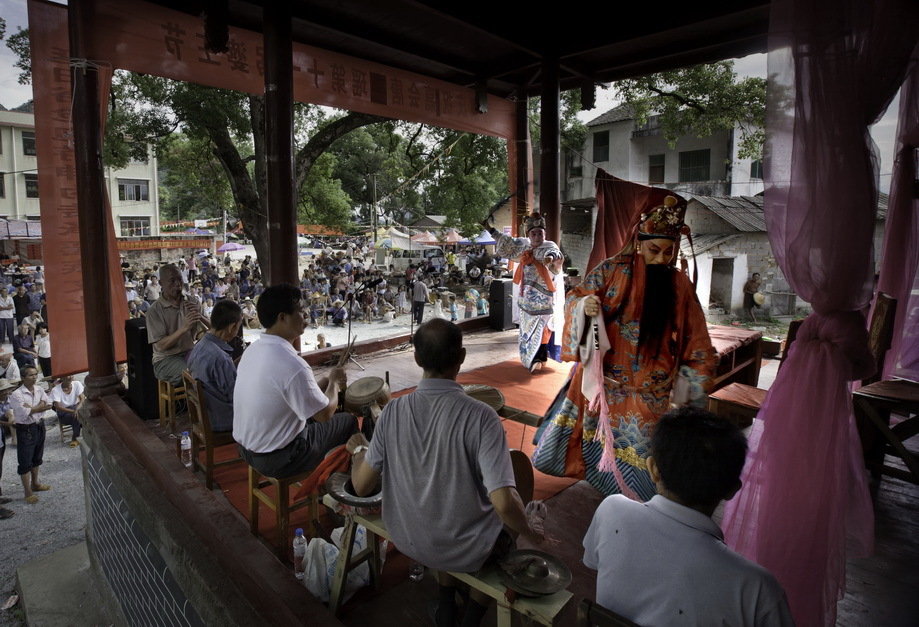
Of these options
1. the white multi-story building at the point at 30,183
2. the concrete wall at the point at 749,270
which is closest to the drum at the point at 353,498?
the concrete wall at the point at 749,270

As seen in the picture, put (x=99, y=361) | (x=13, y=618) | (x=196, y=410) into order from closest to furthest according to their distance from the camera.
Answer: (x=196, y=410) → (x=99, y=361) → (x=13, y=618)

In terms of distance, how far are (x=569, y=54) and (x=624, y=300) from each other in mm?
5279

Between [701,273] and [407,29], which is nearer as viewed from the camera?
[407,29]

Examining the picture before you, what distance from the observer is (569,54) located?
740 centimetres

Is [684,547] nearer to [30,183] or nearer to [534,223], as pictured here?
[534,223]

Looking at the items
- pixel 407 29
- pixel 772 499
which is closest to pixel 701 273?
pixel 407 29

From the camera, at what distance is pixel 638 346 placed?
3387 millimetres

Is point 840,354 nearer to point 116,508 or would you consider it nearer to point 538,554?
point 538,554

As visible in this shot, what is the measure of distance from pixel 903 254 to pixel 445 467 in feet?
14.7

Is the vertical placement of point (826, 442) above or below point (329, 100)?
below

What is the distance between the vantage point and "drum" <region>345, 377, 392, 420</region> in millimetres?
3594

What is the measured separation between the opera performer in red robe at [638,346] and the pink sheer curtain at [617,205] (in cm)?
8

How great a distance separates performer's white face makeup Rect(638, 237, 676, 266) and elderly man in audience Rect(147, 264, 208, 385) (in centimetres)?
391

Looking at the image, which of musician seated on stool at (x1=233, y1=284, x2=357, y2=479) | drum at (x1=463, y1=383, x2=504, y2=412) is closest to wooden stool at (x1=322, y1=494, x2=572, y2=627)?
musician seated on stool at (x1=233, y1=284, x2=357, y2=479)
